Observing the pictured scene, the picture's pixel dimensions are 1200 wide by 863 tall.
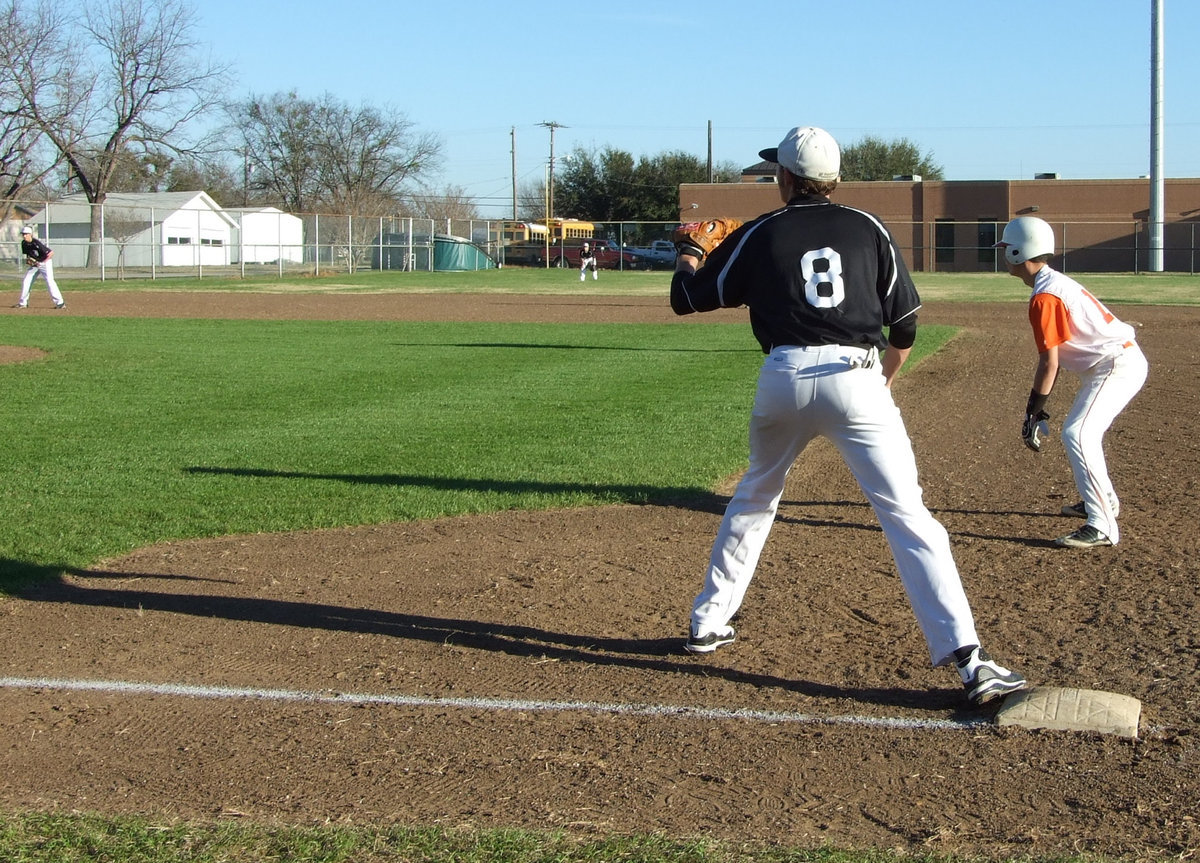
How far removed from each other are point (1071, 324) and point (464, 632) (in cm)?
375

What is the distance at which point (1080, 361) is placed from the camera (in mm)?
6762

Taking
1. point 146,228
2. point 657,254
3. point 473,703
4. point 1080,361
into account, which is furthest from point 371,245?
point 473,703

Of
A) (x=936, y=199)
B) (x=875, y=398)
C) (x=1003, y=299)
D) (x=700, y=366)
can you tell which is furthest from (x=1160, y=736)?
(x=936, y=199)

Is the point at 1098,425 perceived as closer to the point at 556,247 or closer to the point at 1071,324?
the point at 1071,324

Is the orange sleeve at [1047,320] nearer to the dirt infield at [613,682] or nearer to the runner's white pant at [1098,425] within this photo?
the runner's white pant at [1098,425]

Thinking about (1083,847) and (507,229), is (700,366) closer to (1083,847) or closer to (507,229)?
(1083,847)

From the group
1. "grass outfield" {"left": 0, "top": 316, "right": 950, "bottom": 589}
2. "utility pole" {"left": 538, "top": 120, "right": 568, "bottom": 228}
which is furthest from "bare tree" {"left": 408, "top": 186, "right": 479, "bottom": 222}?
"grass outfield" {"left": 0, "top": 316, "right": 950, "bottom": 589}

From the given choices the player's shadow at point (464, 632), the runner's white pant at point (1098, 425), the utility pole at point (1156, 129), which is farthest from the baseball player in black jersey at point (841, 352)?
the utility pole at point (1156, 129)

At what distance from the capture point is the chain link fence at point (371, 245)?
49812mm

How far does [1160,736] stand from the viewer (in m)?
3.97

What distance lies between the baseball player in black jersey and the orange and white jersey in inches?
95.1

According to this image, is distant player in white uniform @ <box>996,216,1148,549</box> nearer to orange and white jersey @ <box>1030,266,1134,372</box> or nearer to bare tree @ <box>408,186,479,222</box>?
orange and white jersey @ <box>1030,266,1134,372</box>

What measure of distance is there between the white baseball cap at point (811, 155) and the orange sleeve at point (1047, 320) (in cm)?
257

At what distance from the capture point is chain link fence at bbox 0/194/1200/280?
49.8m
